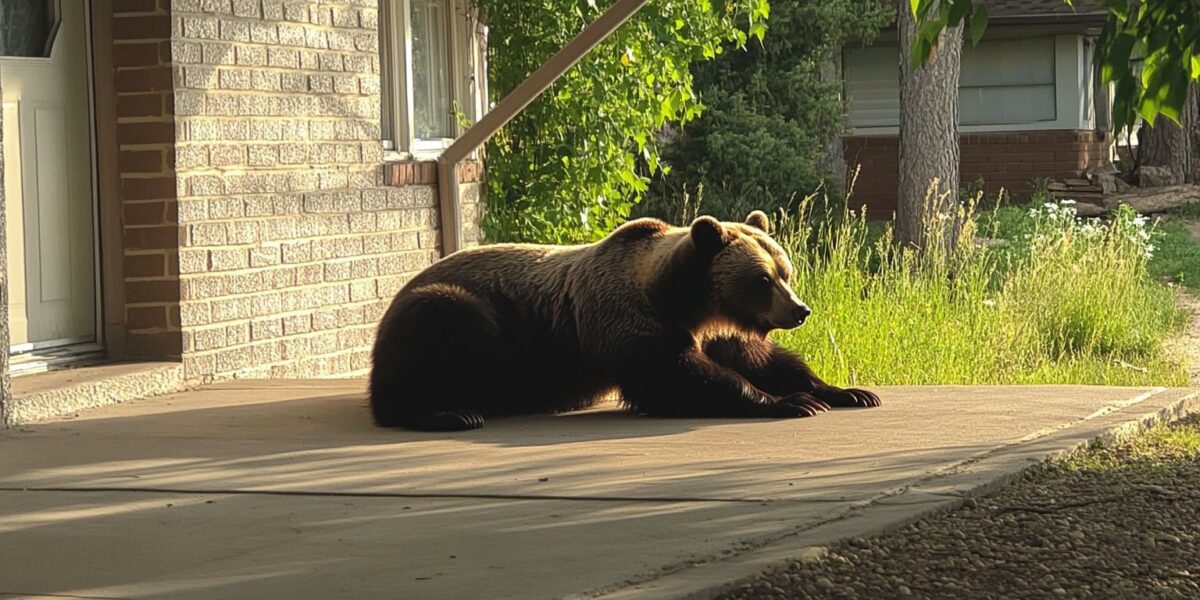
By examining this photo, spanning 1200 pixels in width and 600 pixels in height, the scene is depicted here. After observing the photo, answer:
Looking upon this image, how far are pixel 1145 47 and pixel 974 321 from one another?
799 cm

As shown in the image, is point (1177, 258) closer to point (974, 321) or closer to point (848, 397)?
point (974, 321)

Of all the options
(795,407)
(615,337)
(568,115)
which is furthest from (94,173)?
(568,115)

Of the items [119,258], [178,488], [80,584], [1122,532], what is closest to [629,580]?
[80,584]

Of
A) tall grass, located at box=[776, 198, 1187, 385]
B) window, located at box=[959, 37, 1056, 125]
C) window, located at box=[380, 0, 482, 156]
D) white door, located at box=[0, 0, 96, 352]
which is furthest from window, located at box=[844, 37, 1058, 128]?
white door, located at box=[0, 0, 96, 352]

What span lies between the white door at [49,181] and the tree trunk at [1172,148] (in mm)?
26160

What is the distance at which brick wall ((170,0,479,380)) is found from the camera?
9.47 m

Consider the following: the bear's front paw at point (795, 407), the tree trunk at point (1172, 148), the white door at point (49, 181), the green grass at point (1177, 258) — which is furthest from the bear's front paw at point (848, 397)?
the tree trunk at point (1172, 148)

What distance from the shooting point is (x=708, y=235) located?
800 centimetres

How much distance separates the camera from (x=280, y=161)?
33.6 ft

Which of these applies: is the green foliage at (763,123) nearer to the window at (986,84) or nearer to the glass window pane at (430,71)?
the window at (986,84)

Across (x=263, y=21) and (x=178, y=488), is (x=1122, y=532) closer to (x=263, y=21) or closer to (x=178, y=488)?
(x=178, y=488)

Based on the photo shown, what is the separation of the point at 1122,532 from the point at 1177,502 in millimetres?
589

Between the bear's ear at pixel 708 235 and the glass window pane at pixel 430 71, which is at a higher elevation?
the glass window pane at pixel 430 71

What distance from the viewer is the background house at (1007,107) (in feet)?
110
